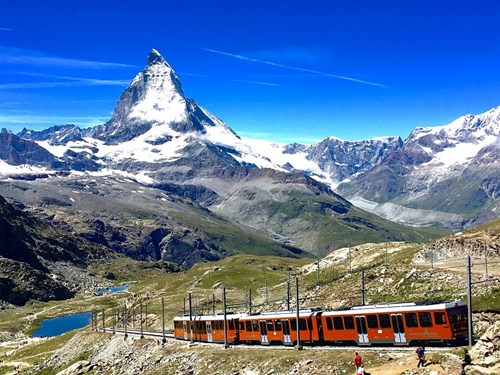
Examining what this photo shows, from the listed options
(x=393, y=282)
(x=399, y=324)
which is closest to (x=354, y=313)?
(x=399, y=324)

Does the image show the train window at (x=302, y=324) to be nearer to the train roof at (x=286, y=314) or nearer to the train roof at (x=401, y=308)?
the train roof at (x=286, y=314)

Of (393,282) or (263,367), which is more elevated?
(393,282)

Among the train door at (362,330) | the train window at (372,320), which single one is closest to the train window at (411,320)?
the train window at (372,320)

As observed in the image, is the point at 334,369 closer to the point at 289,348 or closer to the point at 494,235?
the point at 289,348

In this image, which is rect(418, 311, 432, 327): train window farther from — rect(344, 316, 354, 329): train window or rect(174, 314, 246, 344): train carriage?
rect(174, 314, 246, 344): train carriage

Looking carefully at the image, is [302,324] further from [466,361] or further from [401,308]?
[466,361]

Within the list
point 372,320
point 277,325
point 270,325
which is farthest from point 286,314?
point 372,320
